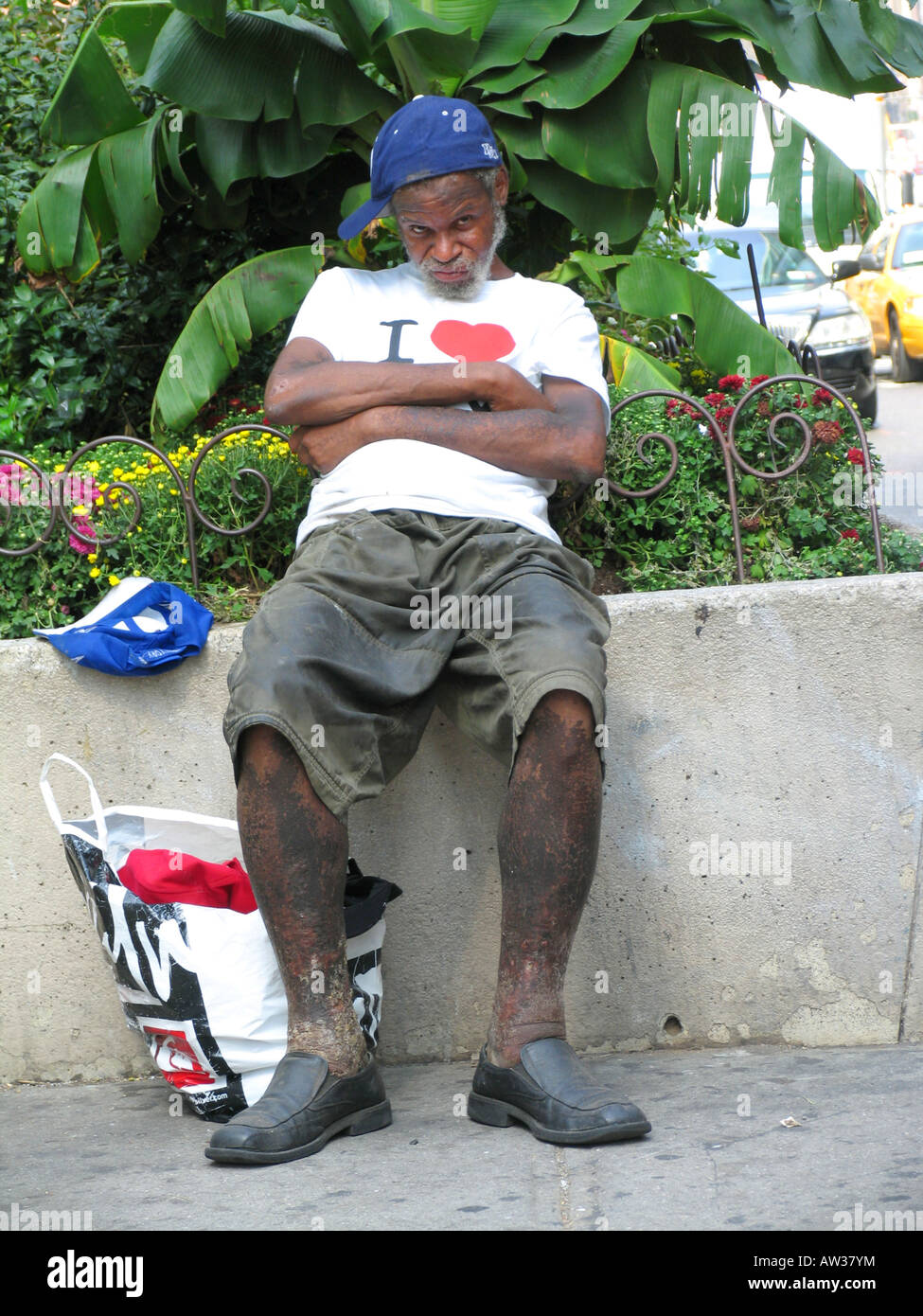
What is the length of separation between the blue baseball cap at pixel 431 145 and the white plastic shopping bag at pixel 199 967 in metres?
1.61

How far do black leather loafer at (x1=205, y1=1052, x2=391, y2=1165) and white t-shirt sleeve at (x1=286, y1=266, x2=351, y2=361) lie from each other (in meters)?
1.64

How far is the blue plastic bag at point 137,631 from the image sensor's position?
3.18 m

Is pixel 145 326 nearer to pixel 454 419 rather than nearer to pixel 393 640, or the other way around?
pixel 454 419

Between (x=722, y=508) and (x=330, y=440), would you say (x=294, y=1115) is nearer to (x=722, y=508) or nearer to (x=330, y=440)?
(x=330, y=440)

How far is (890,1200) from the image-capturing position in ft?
7.68

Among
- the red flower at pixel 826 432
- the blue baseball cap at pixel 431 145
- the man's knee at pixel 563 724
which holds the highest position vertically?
the blue baseball cap at pixel 431 145

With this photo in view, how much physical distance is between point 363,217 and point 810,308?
10578 mm

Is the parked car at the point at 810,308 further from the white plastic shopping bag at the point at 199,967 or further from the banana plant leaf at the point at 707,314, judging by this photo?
the white plastic shopping bag at the point at 199,967

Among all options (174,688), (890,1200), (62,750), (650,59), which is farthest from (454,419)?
(650,59)

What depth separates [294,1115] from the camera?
2598 mm

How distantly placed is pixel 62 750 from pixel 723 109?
2.78 m

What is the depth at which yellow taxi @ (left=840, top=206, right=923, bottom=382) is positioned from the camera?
17.2 meters

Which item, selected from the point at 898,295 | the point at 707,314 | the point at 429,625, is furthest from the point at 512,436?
the point at 898,295

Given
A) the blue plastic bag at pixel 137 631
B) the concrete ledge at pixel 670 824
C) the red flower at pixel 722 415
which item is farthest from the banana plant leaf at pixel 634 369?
the blue plastic bag at pixel 137 631
